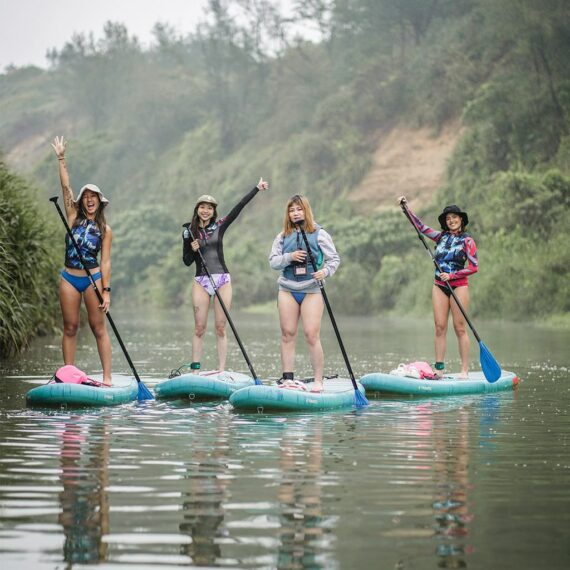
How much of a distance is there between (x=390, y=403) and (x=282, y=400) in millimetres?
1655

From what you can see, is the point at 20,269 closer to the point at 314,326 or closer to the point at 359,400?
the point at 314,326

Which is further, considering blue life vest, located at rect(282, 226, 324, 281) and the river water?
blue life vest, located at rect(282, 226, 324, 281)

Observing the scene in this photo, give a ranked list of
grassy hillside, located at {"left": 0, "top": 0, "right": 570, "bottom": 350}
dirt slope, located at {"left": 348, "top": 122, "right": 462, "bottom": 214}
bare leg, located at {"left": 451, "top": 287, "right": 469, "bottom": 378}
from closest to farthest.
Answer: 1. bare leg, located at {"left": 451, "top": 287, "right": 469, "bottom": 378}
2. grassy hillside, located at {"left": 0, "top": 0, "right": 570, "bottom": 350}
3. dirt slope, located at {"left": 348, "top": 122, "right": 462, "bottom": 214}

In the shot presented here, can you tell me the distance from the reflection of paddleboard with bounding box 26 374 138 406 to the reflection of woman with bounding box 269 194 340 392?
1641mm

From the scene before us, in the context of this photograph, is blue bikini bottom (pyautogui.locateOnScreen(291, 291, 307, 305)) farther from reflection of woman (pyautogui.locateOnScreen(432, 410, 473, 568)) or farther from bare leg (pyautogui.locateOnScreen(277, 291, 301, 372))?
reflection of woman (pyautogui.locateOnScreen(432, 410, 473, 568))

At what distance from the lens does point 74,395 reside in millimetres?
11422

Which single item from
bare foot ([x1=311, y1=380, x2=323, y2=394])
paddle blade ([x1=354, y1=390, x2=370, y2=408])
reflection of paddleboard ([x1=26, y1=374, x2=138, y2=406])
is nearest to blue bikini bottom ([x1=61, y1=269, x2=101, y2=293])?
reflection of paddleboard ([x1=26, y1=374, x2=138, y2=406])

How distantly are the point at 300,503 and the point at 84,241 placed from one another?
5.97 m

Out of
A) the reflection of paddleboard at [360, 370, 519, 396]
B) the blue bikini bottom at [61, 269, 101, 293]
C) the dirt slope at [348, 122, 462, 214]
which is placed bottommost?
the reflection of paddleboard at [360, 370, 519, 396]

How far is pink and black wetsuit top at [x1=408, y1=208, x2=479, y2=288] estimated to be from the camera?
46.8ft

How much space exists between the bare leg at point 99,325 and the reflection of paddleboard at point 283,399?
1.52 meters

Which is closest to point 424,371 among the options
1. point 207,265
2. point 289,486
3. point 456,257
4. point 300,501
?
point 456,257

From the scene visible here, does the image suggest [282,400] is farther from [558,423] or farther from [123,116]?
[123,116]

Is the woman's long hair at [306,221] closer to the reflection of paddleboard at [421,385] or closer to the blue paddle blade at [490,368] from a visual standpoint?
the reflection of paddleboard at [421,385]
